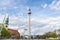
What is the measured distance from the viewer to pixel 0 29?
4176 inches

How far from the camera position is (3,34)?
341ft

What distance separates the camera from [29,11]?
67750 millimetres

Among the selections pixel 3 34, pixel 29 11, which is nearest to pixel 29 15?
pixel 29 11

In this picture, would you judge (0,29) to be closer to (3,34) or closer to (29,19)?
(3,34)

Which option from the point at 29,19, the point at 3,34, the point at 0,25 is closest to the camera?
the point at 29,19

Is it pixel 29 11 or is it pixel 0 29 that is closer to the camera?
pixel 29 11

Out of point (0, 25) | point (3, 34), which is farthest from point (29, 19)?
point (0, 25)

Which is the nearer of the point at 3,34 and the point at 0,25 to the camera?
the point at 3,34

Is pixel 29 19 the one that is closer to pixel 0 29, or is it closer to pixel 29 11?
pixel 29 11

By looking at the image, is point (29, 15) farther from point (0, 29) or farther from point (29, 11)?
point (0, 29)

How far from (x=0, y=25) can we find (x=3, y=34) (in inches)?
362

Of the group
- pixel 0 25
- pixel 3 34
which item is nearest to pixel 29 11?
pixel 3 34

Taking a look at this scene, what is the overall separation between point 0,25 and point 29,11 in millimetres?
47187

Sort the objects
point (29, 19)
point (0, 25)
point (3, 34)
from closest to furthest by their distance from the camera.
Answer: point (29, 19), point (3, 34), point (0, 25)
